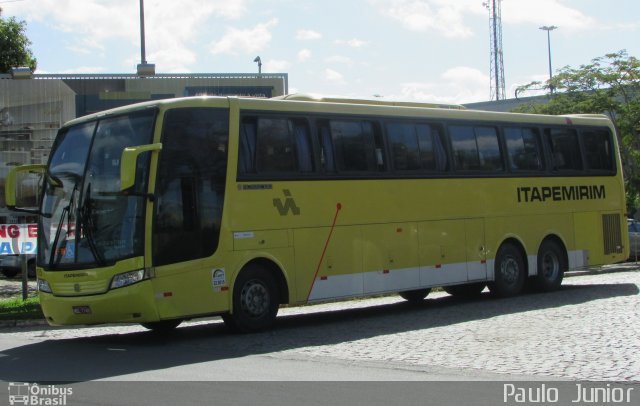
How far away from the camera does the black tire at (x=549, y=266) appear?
2008 cm

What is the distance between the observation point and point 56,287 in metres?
13.3

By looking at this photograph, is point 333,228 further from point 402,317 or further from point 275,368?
point 275,368

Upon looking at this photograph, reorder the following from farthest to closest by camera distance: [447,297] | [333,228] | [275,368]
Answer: [447,297], [333,228], [275,368]

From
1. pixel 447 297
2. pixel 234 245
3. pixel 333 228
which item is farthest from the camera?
pixel 447 297

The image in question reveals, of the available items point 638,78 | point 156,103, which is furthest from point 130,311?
point 638,78

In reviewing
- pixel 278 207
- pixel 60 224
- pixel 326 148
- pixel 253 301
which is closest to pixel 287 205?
pixel 278 207

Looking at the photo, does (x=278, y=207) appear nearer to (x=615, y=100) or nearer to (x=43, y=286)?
(x=43, y=286)

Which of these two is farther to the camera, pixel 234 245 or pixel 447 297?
pixel 447 297

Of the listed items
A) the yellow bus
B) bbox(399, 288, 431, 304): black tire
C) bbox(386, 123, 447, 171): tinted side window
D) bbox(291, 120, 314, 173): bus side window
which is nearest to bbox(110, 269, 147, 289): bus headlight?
the yellow bus

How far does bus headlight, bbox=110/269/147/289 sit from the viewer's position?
1261cm

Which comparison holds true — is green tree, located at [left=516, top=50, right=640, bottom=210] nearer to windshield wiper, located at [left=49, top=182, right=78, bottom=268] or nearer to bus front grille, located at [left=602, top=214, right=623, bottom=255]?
bus front grille, located at [left=602, top=214, right=623, bottom=255]

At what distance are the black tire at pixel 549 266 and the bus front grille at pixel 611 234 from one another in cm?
178

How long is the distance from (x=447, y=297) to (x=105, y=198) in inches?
409

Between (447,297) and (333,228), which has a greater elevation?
(333,228)
